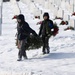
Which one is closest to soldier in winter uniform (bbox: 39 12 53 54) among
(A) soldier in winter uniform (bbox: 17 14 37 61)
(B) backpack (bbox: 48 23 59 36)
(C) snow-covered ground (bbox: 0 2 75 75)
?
(B) backpack (bbox: 48 23 59 36)

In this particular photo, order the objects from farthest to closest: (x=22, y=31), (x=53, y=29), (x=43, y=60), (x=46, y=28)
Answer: (x=53, y=29), (x=46, y=28), (x=43, y=60), (x=22, y=31)

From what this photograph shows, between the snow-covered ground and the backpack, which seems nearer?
the snow-covered ground

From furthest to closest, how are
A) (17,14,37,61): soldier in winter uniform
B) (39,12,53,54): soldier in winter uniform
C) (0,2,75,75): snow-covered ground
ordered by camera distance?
(39,12,53,54): soldier in winter uniform
(17,14,37,61): soldier in winter uniform
(0,2,75,75): snow-covered ground

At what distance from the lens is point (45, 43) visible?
11062 mm

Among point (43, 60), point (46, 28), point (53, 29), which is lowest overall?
point (43, 60)

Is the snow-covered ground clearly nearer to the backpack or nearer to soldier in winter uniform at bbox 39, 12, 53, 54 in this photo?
soldier in winter uniform at bbox 39, 12, 53, 54

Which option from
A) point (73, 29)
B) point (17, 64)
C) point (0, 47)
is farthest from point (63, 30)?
point (17, 64)

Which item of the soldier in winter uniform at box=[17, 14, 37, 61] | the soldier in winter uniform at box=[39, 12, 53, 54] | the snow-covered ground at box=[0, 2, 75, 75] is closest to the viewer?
the snow-covered ground at box=[0, 2, 75, 75]

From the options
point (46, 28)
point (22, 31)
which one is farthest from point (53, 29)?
point (22, 31)

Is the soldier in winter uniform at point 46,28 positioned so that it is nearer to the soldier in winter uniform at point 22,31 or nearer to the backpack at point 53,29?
the backpack at point 53,29

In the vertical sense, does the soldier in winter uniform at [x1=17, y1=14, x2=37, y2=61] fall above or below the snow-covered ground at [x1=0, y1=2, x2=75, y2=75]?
above

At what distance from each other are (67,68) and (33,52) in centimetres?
261

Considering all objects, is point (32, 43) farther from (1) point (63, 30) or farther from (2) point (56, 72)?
(1) point (63, 30)

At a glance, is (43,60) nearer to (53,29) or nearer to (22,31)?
(22,31)
